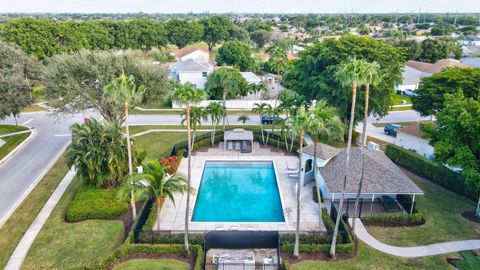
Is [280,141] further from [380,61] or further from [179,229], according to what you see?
[179,229]

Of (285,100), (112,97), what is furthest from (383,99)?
(112,97)

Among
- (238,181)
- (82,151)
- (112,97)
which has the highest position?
(112,97)

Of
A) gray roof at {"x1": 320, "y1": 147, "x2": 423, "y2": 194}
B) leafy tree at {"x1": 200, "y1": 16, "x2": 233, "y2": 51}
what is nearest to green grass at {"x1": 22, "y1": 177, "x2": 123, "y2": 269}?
gray roof at {"x1": 320, "y1": 147, "x2": 423, "y2": 194}

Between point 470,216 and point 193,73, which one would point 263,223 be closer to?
point 470,216

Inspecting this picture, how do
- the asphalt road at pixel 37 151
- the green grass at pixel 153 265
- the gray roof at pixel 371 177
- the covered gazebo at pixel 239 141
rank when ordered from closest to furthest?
the green grass at pixel 153 265 < the gray roof at pixel 371 177 < the asphalt road at pixel 37 151 < the covered gazebo at pixel 239 141

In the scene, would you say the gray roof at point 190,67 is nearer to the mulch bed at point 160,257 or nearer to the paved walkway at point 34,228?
the paved walkway at point 34,228

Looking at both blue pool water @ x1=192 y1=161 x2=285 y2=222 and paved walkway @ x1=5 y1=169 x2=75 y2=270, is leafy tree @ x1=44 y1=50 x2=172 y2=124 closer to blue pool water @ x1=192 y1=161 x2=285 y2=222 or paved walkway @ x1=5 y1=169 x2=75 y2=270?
paved walkway @ x1=5 y1=169 x2=75 y2=270

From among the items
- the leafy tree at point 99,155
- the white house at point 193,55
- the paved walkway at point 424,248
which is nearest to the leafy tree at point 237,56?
the white house at point 193,55
